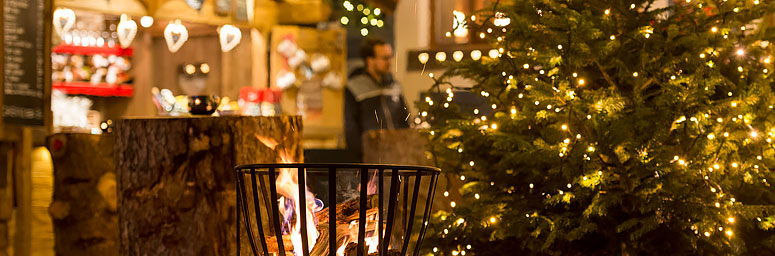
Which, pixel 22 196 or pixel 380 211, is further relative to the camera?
pixel 22 196

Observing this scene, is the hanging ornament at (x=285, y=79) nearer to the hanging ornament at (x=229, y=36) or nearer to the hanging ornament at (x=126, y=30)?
the hanging ornament at (x=229, y=36)

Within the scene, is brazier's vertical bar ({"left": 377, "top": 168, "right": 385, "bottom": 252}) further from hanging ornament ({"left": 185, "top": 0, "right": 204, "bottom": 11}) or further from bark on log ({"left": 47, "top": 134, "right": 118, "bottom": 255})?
hanging ornament ({"left": 185, "top": 0, "right": 204, "bottom": 11})

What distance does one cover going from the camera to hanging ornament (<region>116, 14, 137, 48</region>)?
22.1 feet

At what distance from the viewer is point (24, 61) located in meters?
4.58

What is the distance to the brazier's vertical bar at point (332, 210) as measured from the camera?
7.07 feet

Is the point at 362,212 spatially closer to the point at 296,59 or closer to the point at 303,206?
the point at 303,206

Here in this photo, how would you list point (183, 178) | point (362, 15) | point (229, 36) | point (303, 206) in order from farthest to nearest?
point (229, 36)
point (362, 15)
point (183, 178)
point (303, 206)

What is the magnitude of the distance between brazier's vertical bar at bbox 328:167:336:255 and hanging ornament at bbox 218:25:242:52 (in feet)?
17.5

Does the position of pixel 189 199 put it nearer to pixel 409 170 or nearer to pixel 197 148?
pixel 197 148

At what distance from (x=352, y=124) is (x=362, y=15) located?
1.10 m

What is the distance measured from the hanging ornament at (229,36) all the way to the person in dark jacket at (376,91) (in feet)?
3.30

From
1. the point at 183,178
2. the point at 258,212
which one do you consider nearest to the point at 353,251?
the point at 258,212

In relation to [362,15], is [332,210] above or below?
below

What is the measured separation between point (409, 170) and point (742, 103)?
4.31ft
